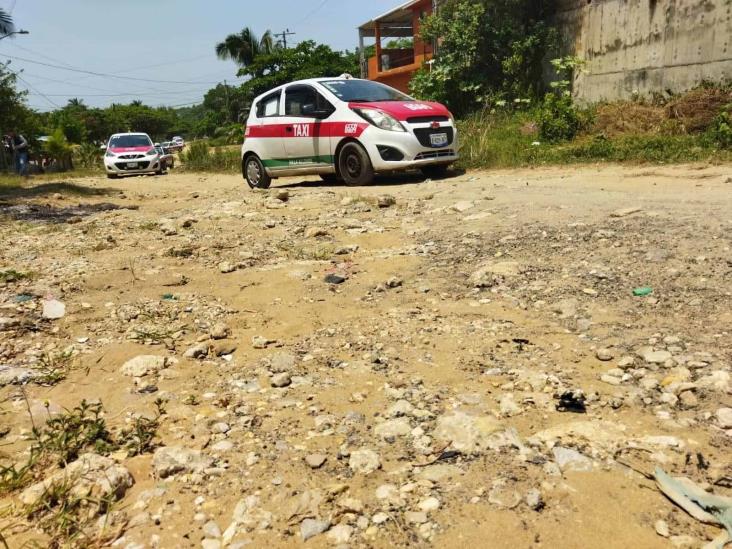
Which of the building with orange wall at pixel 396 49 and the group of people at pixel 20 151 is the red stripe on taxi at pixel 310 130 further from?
the building with orange wall at pixel 396 49

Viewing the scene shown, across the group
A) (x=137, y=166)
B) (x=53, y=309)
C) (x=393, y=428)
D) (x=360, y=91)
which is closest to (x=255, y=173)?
(x=360, y=91)

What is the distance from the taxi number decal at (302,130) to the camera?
8648mm

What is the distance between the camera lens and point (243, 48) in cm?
4150

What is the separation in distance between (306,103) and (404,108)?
5.33ft

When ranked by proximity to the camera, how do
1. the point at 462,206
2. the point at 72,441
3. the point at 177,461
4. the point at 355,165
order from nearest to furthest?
1. the point at 177,461
2. the point at 72,441
3. the point at 462,206
4. the point at 355,165

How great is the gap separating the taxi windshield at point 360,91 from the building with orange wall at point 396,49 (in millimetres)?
13701

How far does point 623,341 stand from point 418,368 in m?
0.95

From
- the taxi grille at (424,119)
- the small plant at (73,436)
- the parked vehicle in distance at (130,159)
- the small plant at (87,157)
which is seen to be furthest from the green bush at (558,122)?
the small plant at (87,157)

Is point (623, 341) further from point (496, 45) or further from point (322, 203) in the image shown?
point (496, 45)

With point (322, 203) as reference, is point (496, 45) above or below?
above

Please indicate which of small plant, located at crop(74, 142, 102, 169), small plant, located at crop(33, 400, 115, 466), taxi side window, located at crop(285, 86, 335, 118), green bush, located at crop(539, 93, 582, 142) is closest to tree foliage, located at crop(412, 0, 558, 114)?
green bush, located at crop(539, 93, 582, 142)

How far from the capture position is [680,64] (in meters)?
9.95

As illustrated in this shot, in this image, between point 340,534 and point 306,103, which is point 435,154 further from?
point 340,534

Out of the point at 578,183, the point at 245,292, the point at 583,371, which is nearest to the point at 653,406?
the point at 583,371
